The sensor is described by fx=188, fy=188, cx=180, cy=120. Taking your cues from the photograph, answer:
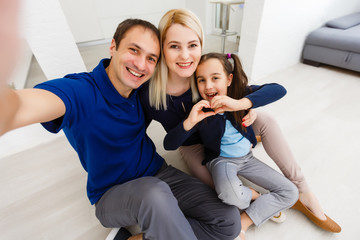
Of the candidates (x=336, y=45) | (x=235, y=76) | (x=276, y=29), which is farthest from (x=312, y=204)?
(x=336, y=45)

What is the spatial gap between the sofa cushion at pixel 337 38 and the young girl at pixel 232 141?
6.73 feet

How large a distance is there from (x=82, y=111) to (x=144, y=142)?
1.23ft

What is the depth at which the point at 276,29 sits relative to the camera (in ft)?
7.12

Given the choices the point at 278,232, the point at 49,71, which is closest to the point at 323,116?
the point at 278,232

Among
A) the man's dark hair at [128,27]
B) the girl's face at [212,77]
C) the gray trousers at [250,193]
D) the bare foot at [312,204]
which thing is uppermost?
the man's dark hair at [128,27]

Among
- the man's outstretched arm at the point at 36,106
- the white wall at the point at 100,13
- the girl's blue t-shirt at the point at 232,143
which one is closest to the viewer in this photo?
the man's outstretched arm at the point at 36,106

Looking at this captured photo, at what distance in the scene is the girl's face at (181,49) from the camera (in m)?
0.89

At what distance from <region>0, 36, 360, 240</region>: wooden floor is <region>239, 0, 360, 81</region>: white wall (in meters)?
0.63

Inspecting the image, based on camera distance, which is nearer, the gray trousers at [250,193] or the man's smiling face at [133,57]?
the man's smiling face at [133,57]

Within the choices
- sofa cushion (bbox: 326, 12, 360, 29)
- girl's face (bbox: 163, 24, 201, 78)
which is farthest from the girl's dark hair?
sofa cushion (bbox: 326, 12, 360, 29)

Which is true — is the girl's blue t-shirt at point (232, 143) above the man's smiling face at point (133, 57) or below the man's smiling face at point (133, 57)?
below

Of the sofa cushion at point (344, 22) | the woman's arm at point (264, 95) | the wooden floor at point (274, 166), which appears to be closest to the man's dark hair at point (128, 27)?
the woman's arm at point (264, 95)

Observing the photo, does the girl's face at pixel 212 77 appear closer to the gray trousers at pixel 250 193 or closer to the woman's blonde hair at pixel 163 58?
the woman's blonde hair at pixel 163 58

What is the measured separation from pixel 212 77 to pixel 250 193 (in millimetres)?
662
